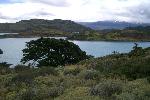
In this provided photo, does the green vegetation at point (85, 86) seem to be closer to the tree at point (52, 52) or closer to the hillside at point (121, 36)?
the tree at point (52, 52)

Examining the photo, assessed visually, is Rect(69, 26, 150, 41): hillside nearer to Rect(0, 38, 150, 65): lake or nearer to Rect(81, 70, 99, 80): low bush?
Rect(0, 38, 150, 65): lake

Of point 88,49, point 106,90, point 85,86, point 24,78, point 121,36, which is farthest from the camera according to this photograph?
point 121,36

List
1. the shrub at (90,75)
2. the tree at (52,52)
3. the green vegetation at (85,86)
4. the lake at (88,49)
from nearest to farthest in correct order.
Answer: the green vegetation at (85,86) → the shrub at (90,75) → the tree at (52,52) → the lake at (88,49)

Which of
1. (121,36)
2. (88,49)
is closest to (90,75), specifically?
(88,49)

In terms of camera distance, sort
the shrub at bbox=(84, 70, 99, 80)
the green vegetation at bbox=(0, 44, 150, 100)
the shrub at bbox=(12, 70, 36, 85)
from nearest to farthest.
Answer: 1. the green vegetation at bbox=(0, 44, 150, 100)
2. the shrub at bbox=(12, 70, 36, 85)
3. the shrub at bbox=(84, 70, 99, 80)

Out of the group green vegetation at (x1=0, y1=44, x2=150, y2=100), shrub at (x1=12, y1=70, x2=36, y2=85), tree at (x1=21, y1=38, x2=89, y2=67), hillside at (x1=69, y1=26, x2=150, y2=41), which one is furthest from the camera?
hillside at (x1=69, y1=26, x2=150, y2=41)

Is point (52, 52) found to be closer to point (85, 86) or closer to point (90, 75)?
point (90, 75)

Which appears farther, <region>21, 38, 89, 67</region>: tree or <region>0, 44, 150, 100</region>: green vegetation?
<region>21, 38, 89, 67</region>: tree

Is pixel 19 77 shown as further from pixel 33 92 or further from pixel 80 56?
pixel 80 56

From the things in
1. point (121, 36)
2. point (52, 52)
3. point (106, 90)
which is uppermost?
point (106, 90)

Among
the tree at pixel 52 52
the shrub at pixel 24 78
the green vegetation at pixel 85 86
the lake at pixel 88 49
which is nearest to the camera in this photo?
the green vegetation at pixel 85 86

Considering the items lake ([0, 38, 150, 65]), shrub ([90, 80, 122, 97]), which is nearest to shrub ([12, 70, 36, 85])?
shrub ([90, 80, 122, 97])

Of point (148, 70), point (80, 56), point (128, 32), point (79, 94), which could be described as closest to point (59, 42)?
point (80, 56)

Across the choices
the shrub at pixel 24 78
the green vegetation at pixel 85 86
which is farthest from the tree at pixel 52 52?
the shrub at pixel 24 78
